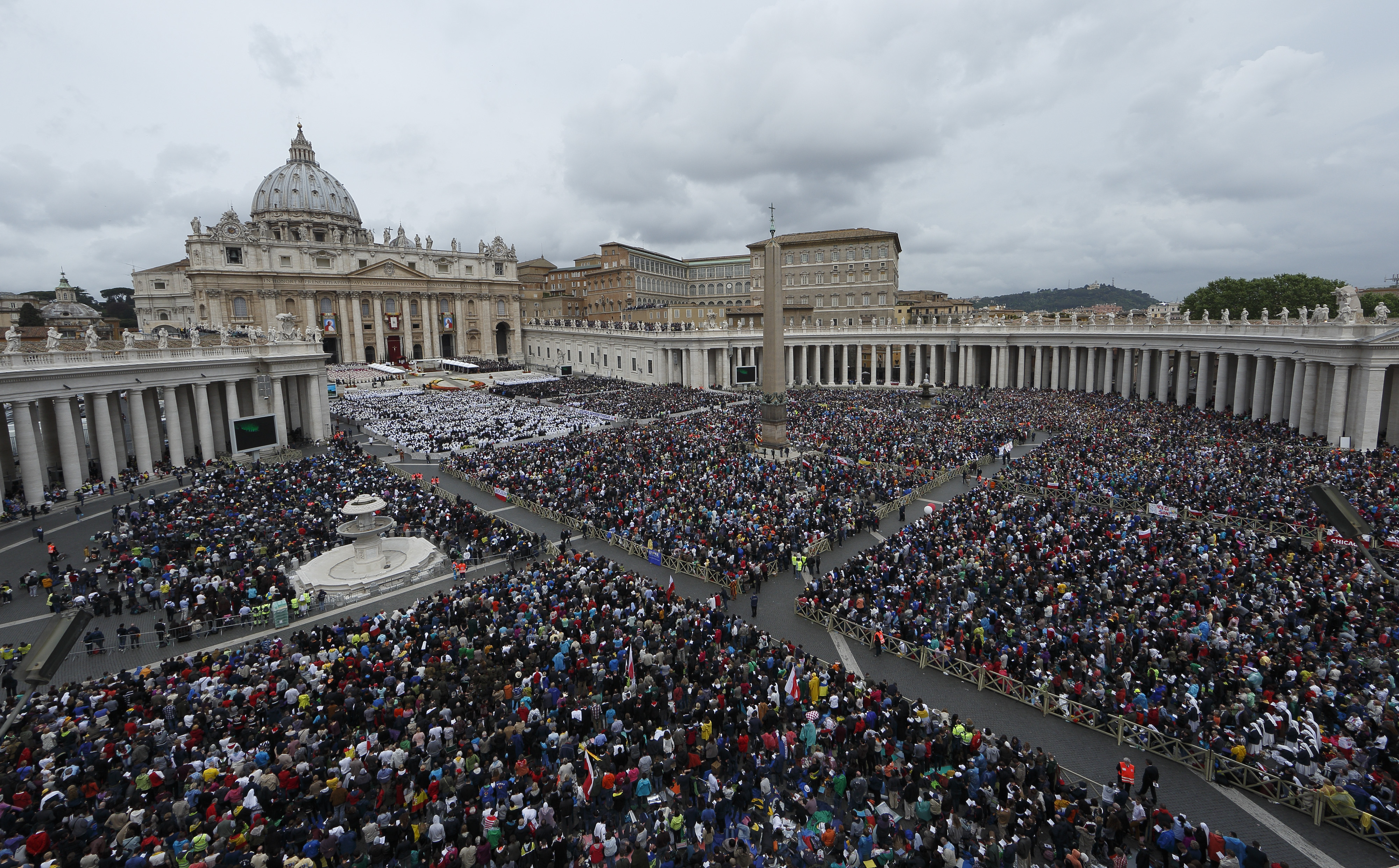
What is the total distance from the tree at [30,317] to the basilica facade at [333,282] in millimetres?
14097

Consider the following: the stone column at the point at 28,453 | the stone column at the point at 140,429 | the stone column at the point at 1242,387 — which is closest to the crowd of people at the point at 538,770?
the stone column at the point at 28,453

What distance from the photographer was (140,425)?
36.0 meters

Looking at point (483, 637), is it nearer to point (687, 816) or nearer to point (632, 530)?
point (687, 816)

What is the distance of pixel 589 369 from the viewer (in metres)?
88.4

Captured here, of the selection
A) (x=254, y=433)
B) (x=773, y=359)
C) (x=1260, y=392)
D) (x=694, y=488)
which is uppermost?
(x=773, y=359)

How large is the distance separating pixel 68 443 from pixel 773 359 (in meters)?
36.8

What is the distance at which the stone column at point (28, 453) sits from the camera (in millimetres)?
30250

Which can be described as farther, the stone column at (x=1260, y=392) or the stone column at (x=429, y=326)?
the stone column at (x=429, y=326)

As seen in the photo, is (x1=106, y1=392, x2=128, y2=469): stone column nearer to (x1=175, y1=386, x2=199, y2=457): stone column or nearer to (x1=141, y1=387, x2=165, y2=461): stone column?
(x1=141, y1=387, x2=165, y2=461): stone column

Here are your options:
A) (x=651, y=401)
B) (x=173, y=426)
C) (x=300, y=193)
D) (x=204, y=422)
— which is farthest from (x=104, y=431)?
(x=300, y=193)

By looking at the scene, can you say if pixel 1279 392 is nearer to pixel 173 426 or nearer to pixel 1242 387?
pixel 1242 387

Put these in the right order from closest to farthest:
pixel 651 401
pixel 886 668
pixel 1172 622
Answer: pixel 1172 622, pixel 886 668, pixel 651 401

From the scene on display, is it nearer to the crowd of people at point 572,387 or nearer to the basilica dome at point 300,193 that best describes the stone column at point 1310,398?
the crowd of people at point 572,387

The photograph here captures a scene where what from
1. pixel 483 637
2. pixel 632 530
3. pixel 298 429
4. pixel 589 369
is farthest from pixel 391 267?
pixel 483 637
